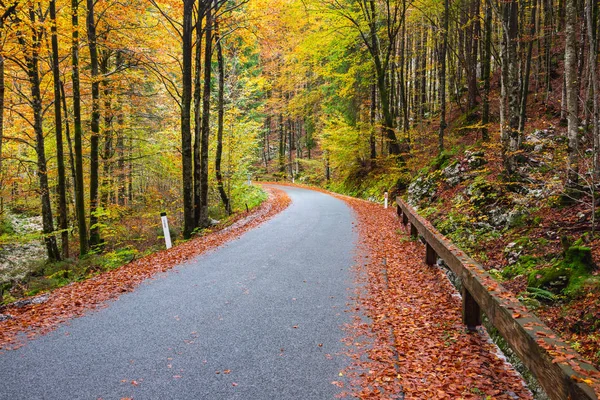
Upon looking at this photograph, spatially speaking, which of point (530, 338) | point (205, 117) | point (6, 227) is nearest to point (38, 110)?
point (205, 117)

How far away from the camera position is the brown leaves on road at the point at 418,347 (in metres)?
3.37

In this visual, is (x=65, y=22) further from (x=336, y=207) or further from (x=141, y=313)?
(x=336, y=207)

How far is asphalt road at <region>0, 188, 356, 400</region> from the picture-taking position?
3309mm

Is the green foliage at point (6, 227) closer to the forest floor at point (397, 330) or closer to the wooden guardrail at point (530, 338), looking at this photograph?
the forest floor at point (397, 330)

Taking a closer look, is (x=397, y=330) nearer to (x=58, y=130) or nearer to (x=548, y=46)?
(x=58, y=130)

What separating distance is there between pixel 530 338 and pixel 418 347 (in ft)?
4.89

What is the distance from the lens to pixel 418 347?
13.8 ft

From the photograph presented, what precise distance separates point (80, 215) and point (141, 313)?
27.3ft

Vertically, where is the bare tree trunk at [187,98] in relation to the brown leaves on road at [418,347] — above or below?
above

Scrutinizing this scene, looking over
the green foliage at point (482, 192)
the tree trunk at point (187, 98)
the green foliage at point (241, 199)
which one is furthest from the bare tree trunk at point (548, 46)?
the green foliage at point (241, 199)

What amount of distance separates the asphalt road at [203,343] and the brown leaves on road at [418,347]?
307mm

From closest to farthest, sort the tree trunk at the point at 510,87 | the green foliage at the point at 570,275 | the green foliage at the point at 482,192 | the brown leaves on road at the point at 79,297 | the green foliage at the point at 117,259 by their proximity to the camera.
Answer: the brown leaves on road at the point at 79,297
the green foliage at the point at 570,275
the tree trunk at the point at 510,87
the green foliage at the point at 482,192
the green foliage at the point at 117,259

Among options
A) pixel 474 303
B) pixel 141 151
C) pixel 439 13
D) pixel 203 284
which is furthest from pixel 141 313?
pixel 439 13

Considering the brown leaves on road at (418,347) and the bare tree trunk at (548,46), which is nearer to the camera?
the brown leaves on road at (418,347)
